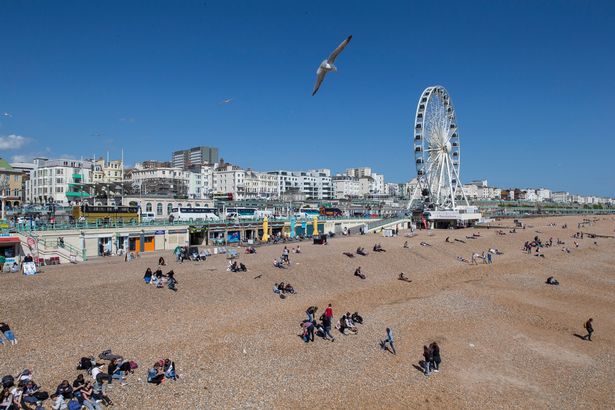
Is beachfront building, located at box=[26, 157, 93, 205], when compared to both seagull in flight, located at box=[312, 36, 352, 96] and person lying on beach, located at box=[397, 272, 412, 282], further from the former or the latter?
seagull in flight, located at box=[312, 36, 352, 96]

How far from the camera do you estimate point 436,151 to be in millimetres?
54875

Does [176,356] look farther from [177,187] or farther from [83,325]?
[177,187]

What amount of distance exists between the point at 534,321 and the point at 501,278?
28.4 feet

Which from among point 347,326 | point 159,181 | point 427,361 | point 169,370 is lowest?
point 427,361

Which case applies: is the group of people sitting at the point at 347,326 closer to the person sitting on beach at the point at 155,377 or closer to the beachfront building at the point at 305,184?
the person sitting on beach at the point at 155,377

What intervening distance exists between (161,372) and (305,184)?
115 m

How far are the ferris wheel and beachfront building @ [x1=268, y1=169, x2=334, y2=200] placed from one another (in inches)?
2486

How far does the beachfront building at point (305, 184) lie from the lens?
122 m

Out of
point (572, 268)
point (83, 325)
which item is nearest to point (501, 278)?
point (572, 268)

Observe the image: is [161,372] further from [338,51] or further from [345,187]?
[345,187]

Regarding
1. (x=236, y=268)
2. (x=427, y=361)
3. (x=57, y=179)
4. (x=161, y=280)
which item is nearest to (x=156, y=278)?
(x=161, y=280)

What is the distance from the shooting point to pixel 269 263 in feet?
80.2

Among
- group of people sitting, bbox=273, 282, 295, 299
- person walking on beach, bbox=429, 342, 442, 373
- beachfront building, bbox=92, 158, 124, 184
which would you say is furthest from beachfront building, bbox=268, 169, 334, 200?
person walking on beach, bbox=429, 342, 442, 373

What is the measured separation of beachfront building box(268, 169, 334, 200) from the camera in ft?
399
